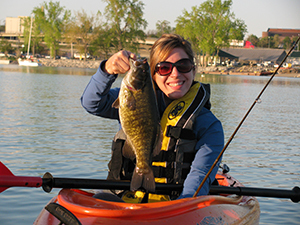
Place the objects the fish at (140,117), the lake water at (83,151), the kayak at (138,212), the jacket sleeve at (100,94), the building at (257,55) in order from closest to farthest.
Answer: the fish at (140,117)
the kayak at (138,212)
the jacket sleeve at (100,94)
the lake water at (83,151)
the building at (257,55)

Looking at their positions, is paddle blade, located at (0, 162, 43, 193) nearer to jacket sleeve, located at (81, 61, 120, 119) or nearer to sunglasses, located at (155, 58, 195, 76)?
jacket sleeve, located at (81, 61, 120, 119)

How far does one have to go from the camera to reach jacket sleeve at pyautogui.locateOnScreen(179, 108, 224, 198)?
10.6ft

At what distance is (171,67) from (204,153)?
0.86m

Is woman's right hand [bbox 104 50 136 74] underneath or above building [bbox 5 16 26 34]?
underneath

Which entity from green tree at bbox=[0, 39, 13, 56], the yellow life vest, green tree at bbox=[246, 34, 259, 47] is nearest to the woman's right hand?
Answer: the yellow life vest

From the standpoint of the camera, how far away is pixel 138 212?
2.88 m

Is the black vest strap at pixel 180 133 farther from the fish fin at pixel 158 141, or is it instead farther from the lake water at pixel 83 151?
the lake water at pixel 83 151

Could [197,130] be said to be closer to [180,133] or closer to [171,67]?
[180,133]

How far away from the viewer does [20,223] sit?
16.6 ft

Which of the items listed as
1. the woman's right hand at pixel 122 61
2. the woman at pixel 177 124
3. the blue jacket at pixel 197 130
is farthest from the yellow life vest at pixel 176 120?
the woman's right hand at pixel 122 61

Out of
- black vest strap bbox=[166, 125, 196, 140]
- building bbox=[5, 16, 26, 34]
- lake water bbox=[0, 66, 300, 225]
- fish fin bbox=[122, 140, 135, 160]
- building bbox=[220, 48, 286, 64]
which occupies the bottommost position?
lake water bbox=[0, 66, 300, 225]

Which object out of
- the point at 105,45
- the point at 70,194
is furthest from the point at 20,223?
the point at 105,45

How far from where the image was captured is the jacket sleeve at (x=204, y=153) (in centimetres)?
322

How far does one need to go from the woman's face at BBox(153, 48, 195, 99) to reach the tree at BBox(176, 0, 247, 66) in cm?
7089
